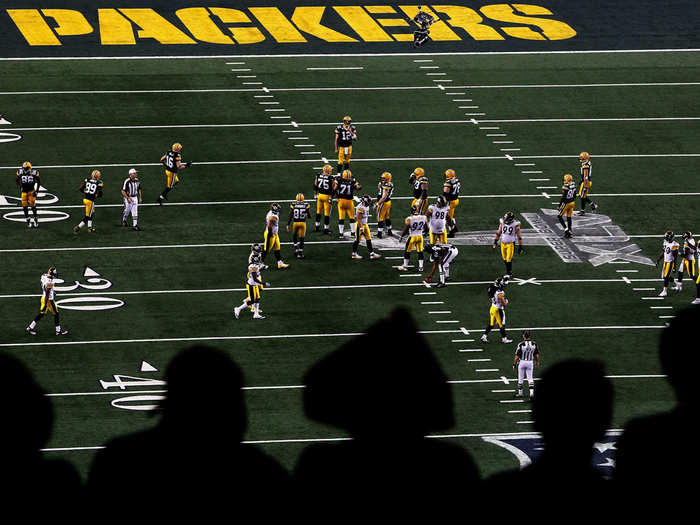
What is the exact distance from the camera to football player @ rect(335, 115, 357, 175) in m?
37.9

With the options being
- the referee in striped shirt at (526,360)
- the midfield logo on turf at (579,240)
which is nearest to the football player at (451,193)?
the midfield logo on turf at (579,240)

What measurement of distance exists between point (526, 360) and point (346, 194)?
10493 mm

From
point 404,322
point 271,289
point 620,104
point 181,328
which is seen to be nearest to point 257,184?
point 271,289

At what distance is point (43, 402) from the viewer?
7.12 m

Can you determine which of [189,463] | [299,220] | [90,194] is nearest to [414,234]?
[299,220]

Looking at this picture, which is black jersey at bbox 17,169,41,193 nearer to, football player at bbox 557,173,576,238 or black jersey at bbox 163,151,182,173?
black jersey at bbox 163,151,182,173

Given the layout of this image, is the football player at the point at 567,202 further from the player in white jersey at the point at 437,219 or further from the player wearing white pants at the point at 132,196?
the player wearing white pants at the point at 132,196

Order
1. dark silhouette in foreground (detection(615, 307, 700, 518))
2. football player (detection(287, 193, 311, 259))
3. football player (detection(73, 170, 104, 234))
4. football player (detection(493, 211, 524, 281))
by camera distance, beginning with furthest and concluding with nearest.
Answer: football player (detection(73, 170, 104, 234)) → football player (detection(287, 193, 311, 259)) → football player (detection(493, 211, 524, 281)) → dark silhouette in foreground (detection(615, 307, 700, 518))

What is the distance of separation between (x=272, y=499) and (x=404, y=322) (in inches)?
63.8

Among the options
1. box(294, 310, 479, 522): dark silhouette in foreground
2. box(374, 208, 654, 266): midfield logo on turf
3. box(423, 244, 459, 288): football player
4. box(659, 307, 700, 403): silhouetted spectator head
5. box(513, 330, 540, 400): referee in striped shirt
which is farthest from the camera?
box(374, 208, 654, 266): midfield logo on turf

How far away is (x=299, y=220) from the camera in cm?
3216

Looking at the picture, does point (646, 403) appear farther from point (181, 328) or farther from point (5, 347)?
point (5, 347)

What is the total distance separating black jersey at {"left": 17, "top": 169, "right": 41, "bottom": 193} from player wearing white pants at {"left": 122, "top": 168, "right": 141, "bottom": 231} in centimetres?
232

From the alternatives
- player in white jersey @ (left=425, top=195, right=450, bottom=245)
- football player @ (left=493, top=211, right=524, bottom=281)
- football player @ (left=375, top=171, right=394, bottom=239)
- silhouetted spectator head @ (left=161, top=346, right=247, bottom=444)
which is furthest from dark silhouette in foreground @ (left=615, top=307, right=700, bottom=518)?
football player @ (left=375, top=171, right=394, bottom=239)
